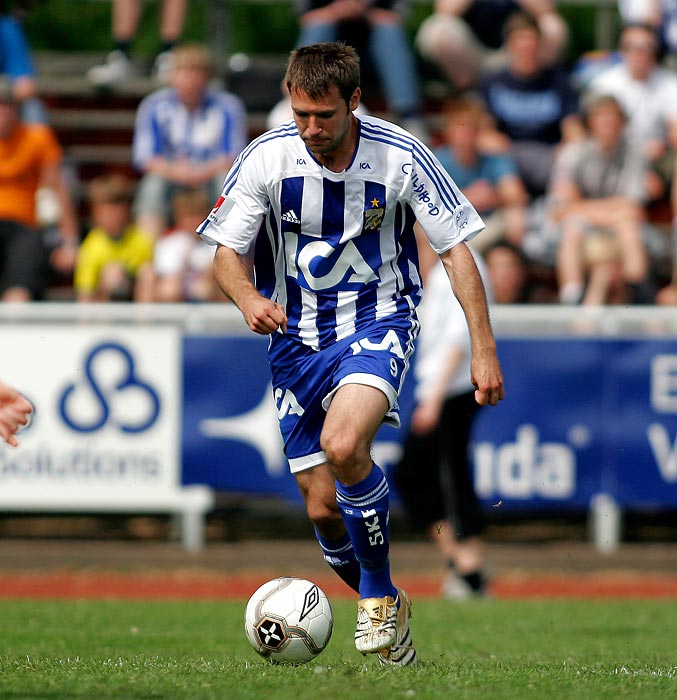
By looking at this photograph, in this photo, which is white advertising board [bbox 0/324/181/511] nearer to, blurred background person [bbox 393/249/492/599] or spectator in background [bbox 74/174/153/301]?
spectator in background [bbox 74/174/153/301]

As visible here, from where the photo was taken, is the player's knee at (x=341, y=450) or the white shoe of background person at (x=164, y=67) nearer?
the player's knee at (x=341, y=450)

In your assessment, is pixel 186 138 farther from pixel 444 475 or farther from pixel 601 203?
pixel 444 475

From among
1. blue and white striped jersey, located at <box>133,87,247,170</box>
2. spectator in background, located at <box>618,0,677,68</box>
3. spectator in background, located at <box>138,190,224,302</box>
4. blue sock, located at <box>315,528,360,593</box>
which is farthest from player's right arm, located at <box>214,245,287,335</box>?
spectator in background, located at <box>618,0,677,68</box>

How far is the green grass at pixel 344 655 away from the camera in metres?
5.24

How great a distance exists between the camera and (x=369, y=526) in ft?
20.2

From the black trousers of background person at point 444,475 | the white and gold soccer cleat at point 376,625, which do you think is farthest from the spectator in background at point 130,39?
the white and gold soccer cleat at point 376,625

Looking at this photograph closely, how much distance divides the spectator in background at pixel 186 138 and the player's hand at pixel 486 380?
316 inches

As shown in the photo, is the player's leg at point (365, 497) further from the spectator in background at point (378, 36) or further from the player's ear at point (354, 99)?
the spectator in background at point (378, 36)

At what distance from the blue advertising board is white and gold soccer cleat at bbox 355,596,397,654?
568 centimetres

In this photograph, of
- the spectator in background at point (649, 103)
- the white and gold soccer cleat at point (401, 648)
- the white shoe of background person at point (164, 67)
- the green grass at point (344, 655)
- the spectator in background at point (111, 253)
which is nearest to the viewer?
the green grass at point (344, 655)

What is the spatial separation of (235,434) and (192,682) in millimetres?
6691

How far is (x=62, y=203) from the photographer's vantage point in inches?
531

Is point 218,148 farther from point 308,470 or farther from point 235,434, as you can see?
point 308,470

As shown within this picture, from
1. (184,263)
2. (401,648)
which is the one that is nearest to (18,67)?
(184,263)
